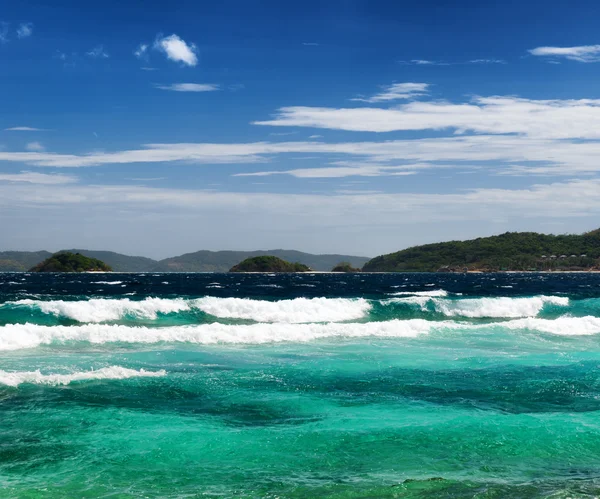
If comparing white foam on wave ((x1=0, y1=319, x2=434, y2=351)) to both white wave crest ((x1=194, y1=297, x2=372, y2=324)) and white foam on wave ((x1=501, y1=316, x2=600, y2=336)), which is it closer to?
white foam on wave ((x1=501, y1=316, x2=600, y2=336))

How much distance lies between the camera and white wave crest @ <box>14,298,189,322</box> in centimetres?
4156

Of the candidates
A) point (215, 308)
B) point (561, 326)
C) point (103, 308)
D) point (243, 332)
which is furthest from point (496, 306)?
point (103, 308)

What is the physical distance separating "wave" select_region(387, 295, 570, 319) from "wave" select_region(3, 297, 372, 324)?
4.64 m

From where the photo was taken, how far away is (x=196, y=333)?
30266 mm

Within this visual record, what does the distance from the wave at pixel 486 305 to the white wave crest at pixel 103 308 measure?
18.4 meters

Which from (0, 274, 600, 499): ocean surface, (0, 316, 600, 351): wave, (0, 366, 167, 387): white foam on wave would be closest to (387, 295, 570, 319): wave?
(0, 316, 600, 351): wave

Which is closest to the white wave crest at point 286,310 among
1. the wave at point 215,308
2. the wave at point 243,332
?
the wave at point 215,308

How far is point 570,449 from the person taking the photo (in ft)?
41.0

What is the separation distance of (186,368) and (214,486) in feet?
37.2

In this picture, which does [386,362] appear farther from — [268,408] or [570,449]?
[570,449]

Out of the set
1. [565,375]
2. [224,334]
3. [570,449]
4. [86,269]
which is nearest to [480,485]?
[570,449]

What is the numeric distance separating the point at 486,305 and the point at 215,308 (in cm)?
2361

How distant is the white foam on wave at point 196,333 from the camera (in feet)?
92.3

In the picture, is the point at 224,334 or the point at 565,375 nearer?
the point at 565,375
